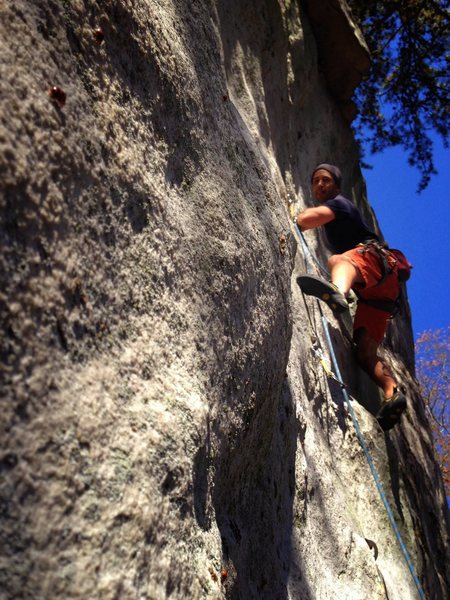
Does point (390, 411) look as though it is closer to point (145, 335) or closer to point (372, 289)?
point (372, 289)

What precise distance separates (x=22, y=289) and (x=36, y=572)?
458 mm

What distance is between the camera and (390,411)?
4191 mm

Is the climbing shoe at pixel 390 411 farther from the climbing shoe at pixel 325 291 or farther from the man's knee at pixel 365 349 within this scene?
the climbing shoe at pixel 325 291

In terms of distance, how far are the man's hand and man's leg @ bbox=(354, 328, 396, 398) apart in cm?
99

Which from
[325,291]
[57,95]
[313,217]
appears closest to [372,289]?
[313,217]

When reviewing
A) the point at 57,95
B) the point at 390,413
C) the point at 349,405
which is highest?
the point at 390,413

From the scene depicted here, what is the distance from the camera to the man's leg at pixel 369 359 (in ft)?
14.8

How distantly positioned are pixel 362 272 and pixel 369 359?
851 millimetres

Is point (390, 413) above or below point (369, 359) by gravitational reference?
below

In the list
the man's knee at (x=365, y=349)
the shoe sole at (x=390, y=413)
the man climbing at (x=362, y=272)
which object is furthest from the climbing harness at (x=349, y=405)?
the man's knee at (x=365, y=349)

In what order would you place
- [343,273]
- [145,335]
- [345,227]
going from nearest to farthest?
[145,335] < [343,273] < [345,227]

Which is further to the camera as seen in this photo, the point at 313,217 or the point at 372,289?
the point at 372,289

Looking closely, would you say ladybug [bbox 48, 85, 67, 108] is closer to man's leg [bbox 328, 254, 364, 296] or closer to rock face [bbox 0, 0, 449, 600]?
rock face [bbox 0, 0, 449, 600]

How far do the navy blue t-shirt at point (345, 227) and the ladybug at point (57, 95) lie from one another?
11.1ft
